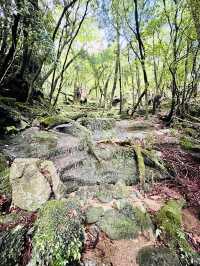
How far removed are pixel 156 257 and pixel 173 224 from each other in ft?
2.98

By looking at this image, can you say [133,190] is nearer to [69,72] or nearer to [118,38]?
[118,38]

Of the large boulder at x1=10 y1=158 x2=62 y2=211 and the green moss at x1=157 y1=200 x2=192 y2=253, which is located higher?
the large boulder at x1=10 y1=158 x2=62 y2=211

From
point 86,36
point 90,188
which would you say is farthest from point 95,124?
point 86,36

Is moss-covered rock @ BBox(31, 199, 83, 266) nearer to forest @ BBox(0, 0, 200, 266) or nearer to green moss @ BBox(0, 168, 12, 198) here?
forest @ BBox(0, 0, 200, 266)

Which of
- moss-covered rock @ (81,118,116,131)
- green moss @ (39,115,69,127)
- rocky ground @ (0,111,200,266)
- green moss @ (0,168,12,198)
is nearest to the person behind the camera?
rocky ground @ (0,111,200,266)

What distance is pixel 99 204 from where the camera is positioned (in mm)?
5348

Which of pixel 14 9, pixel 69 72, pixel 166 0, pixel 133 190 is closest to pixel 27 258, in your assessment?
pixel 133 190

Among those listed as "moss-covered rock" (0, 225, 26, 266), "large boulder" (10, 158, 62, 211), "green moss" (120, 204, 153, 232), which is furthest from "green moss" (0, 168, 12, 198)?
"green moss" (120, 204, 153, 232)

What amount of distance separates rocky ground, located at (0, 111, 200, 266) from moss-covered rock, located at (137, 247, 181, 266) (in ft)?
0.06

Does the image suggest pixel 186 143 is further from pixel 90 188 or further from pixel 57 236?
pixel 57 236

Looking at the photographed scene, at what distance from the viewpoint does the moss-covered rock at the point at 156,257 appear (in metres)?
4.16

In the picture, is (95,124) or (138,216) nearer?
(138,216)

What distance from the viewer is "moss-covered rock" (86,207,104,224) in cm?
482

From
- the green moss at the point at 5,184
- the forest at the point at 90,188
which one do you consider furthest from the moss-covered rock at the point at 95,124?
the green moss at the point at 5,184
